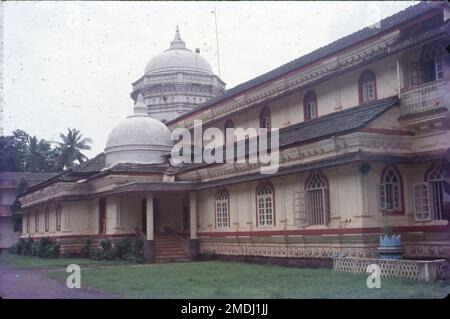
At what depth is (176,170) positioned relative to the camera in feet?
95.8

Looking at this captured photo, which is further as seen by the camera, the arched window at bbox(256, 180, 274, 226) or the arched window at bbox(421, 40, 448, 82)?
the arched window at bbox(256, 180, 274, 226)

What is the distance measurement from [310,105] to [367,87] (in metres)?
3.41

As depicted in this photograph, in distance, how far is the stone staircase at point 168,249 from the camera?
26859mm

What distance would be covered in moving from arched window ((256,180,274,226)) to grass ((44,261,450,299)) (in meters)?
1.97

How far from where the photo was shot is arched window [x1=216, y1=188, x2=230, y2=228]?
83.6 ft

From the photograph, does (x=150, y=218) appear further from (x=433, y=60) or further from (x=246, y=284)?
(x=433, y=60)

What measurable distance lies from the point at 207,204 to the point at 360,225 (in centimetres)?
1011

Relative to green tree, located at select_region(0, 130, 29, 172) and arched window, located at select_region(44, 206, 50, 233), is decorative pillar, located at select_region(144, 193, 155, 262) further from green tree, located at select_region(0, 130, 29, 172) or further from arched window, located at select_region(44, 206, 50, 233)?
green tree, located at select_region(0, 130, 29, 172)

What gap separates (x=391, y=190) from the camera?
1886 cm

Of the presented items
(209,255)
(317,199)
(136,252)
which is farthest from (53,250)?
(317,199)

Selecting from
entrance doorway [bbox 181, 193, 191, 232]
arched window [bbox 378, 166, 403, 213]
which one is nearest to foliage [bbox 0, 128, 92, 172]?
entrance doorway [bbox 181, 193, 191, 232]

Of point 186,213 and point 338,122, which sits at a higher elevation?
point 338,122

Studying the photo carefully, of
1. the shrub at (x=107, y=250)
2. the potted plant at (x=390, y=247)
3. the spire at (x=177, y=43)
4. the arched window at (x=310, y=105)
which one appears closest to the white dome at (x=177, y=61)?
the spire at (x=177, y=43)

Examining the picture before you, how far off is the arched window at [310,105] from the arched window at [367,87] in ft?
9.04
